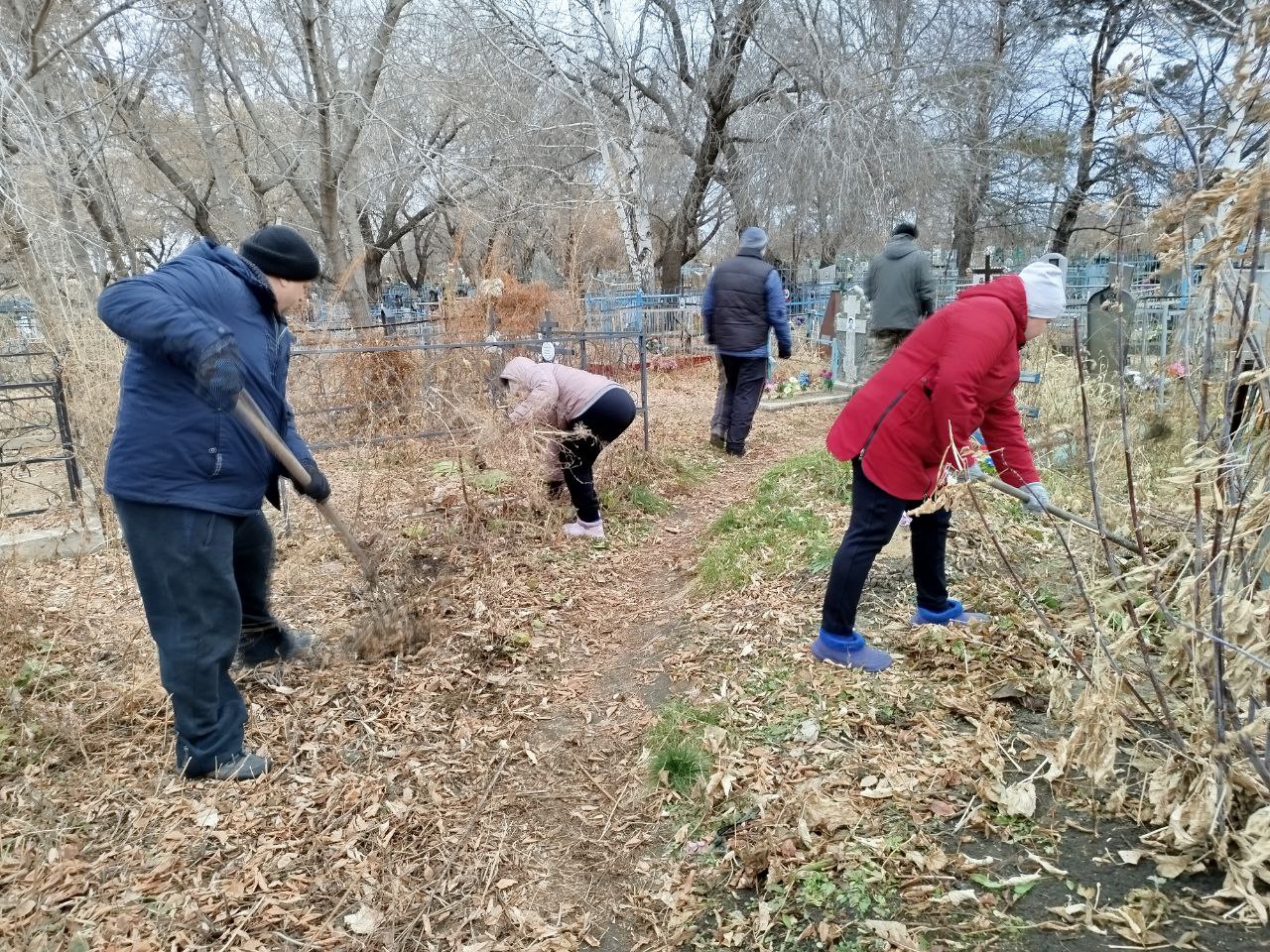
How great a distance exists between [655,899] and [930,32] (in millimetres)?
16967

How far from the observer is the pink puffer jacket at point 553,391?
15.4ft

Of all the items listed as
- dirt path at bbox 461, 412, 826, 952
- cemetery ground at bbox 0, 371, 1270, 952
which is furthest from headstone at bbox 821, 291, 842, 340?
cemetery ground at bbox 0, 371, 1270, 952

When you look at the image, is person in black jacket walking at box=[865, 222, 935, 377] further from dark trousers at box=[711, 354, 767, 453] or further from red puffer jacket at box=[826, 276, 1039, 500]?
red puffer jacket at box=[826, 276, 1039, 500]

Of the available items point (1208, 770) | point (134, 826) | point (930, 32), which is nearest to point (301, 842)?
point (134, 826)

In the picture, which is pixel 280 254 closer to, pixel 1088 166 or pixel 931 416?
pixel 931 416

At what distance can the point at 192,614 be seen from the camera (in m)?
2.64

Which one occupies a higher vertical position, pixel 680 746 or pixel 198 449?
pixel 198 449

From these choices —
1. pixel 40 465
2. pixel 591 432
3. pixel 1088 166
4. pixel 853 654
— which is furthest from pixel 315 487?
pixel 1088 166

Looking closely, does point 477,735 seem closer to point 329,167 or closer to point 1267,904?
point 1267,904

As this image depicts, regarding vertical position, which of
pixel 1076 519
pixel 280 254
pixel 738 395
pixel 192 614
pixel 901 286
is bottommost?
pixel 192 614

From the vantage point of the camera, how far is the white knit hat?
276 centimetres

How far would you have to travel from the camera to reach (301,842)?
8.51 feet

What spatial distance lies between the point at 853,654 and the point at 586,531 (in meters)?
2.46

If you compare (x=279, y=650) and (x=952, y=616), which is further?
(x=279, y=650)
